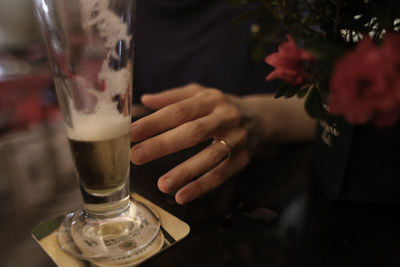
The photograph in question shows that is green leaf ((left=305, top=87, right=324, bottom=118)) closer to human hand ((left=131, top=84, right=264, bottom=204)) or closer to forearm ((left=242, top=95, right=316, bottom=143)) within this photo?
human hand ((left=131, top=84, right=264, bottom=204))

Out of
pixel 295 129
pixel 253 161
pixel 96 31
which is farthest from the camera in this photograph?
pixel 295 129

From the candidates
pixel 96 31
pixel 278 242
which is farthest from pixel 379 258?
pixel 96 31

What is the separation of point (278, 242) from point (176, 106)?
0.70 ft

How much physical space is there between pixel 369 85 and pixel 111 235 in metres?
0.29

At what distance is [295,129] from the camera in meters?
0.68

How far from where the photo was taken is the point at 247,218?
39 centimetres

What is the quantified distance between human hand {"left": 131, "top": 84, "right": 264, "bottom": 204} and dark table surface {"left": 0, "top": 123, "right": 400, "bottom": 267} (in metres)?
0.02

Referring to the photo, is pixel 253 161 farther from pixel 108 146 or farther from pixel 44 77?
pixel 44 77

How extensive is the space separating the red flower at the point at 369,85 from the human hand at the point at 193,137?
0.24 meters

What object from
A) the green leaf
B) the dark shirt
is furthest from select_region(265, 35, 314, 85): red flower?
the dark shirt

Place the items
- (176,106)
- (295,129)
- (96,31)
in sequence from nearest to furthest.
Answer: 1. (96,31)
2. (176,106)
3. (295,129)

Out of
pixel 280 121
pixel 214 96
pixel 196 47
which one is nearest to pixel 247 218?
pixel 214 96

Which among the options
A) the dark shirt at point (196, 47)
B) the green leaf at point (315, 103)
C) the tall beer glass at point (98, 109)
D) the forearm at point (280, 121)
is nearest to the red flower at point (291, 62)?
the green leaf at point (315, 103)

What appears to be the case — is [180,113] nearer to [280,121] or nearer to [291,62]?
[291,62]
